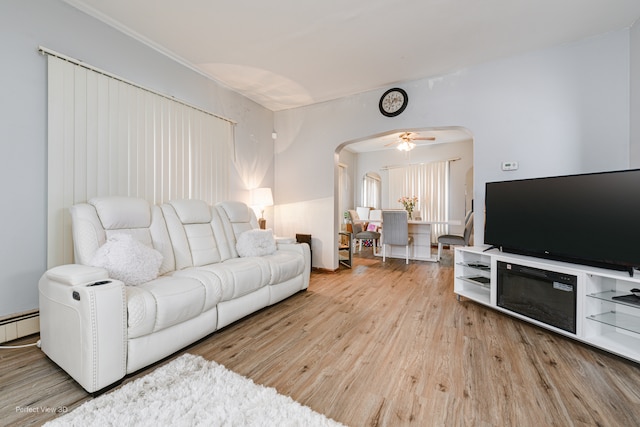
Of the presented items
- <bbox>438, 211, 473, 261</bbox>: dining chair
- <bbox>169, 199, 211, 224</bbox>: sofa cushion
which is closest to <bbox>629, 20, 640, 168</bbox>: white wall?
<bbox>438, 211, 473, 261</bbox>: dining chair

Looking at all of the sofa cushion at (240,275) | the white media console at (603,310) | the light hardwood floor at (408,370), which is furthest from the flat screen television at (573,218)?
the sofa cushion at (240,275)

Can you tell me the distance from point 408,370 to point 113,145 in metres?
3.06

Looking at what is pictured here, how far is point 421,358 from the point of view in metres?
1.77

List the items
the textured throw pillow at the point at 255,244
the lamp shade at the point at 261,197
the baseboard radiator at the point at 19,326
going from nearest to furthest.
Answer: the baseboard radiator at the point at 19,326 → the textured throw pillow at the point at 255,244 → the lamp shade at the point at 261,197

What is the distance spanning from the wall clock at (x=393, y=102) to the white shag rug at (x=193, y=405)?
344 centimetres

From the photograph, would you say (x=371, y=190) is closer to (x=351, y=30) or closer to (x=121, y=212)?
(x=351, y=30)

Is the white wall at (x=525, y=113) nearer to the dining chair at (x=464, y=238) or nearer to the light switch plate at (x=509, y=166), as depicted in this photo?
the light switch plate at (x=509, y=166)

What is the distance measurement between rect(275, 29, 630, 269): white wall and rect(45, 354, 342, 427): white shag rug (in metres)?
2.78

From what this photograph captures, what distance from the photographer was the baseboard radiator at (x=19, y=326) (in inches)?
73.8

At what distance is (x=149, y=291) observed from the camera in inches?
64.8

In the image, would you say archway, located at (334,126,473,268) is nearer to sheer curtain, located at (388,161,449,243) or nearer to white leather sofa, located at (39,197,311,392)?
sheer curtain, located at (388,161,449,243)

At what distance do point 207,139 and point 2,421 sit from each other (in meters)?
2.83

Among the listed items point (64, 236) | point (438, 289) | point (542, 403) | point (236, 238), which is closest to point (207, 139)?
point (236, 238)

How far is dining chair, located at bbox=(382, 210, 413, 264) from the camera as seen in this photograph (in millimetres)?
4754
